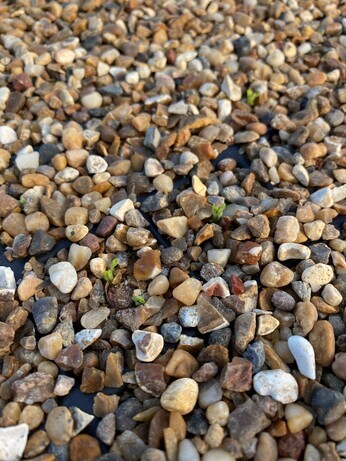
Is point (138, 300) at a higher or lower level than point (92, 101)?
lower

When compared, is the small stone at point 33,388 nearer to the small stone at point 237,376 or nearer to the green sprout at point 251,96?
the small stone at point 237,376

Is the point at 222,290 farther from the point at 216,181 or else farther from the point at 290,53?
the point at 290,53

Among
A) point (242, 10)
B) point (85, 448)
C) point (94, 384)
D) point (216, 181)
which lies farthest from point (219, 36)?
point (85, 448)

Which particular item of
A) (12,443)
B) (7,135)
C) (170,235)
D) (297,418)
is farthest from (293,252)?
(7,135)

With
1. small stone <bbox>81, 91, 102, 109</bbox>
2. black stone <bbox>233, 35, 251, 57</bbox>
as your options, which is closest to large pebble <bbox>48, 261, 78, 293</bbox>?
small stone <bbox>81, 91, 102, 109</bbox>

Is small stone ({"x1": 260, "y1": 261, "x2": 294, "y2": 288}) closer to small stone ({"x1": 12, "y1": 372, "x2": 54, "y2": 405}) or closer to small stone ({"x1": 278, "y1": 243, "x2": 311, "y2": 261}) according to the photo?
small stone ({"x1": 278, "y1": 243, "x2": 311, "y2": 261})

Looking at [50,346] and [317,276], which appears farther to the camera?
[317,276]

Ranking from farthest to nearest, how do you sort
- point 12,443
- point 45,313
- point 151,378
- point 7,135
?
point 7,135 → point 45,313 → point 151,378 → point 12,443

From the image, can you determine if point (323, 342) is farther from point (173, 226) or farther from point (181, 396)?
point (173, 226)
